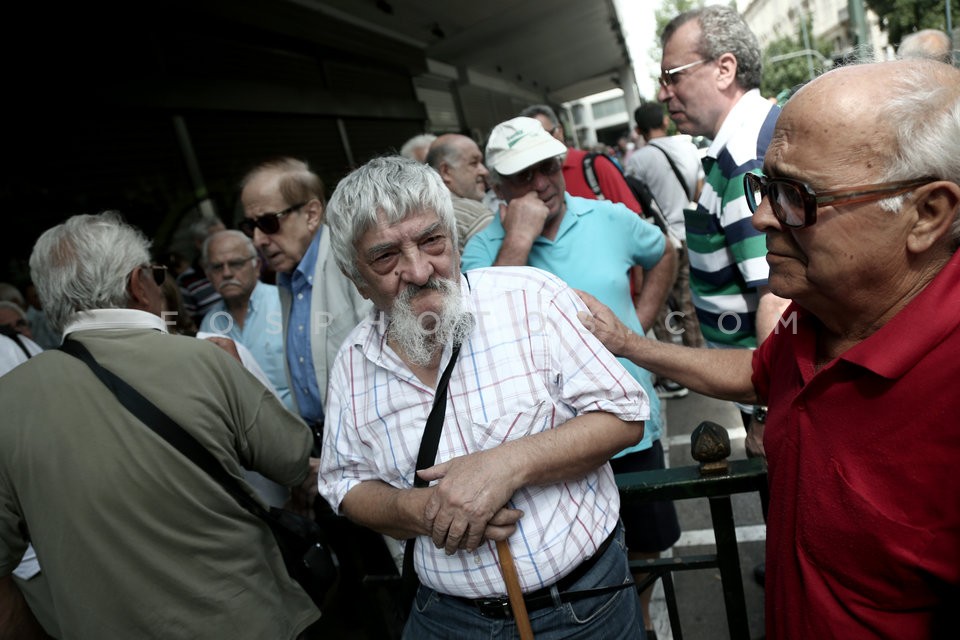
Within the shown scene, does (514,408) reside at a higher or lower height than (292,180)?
lower

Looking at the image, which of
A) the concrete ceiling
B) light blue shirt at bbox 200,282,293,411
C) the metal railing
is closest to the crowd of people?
the metal railing

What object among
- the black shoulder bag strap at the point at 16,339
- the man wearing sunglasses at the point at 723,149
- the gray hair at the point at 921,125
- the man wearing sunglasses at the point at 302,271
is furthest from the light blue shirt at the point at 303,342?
the gray hair at the point at 921,125

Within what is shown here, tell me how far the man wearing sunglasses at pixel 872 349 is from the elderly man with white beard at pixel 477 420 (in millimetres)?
466

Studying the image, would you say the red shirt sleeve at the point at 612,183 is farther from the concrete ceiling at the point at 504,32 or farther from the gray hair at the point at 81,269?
the concrete ceiling at the point at 504,32

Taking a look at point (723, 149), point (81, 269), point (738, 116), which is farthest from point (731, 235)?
point (81, 269)

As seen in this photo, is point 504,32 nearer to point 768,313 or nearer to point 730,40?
point 730,40

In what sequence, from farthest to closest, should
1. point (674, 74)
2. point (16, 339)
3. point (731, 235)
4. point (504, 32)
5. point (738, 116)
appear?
point (504, 32) < point (16, 339) < point (674, 74) < point (738, 116) < point (731, 235)

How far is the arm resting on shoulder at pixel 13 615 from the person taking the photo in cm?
195

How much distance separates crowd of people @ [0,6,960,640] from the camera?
3.60 feet

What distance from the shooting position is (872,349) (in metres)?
1.10

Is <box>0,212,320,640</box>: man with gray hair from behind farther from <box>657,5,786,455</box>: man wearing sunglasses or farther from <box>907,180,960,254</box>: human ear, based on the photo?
<box>907,180,960,254</box>: human ear

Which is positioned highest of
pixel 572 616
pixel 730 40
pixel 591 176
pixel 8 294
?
pixel 730 40

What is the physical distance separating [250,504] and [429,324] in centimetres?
98

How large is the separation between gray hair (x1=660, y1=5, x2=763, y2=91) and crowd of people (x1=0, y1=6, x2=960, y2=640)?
0.04 feet
